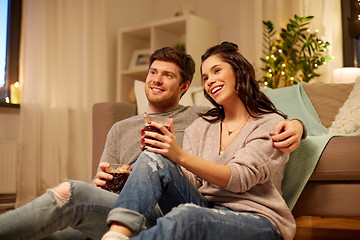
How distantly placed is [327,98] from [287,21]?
4.96 ft

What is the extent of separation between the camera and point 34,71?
367 cm

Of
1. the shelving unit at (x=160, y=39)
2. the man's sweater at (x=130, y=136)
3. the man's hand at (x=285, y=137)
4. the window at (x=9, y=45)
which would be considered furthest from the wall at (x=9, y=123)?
the man's hand at (x=285, y=137)

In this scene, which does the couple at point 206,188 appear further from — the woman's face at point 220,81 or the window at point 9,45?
the window at point 9,45

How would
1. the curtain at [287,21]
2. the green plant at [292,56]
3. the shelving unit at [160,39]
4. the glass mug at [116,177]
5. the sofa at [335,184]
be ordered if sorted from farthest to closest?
the shelving unit at [160,39] → the curtain at [287,21] → the green plant at [292,56] → the sofa at [335,184] → the glass mug at [116,177]

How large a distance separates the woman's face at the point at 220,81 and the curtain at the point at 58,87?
245cm

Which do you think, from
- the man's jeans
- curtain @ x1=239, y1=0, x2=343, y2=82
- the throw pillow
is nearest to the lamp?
curtain @ x1=239, y1=0, x2=343, y2=82

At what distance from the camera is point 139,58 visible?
14.3 feet

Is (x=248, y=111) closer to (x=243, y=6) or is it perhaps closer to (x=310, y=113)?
(x=310, y=113)

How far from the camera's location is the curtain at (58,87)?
3.57m

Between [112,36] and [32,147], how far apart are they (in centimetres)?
153

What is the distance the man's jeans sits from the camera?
111 cm

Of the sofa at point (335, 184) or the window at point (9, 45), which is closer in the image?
the sofa at point (335, 184)

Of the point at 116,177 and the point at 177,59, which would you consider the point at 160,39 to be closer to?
the point at 177,59

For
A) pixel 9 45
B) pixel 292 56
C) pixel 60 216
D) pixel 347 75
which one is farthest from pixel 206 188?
pixel 9 45
